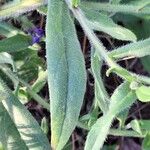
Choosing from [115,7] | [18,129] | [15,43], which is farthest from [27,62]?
[115,7]

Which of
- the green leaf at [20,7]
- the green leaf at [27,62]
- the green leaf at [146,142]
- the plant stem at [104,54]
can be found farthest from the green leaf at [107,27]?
the green leaf at [27,62]

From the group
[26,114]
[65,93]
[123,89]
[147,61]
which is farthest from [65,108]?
[147,61]

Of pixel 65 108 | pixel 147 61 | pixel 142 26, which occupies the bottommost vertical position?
pixel 147 61

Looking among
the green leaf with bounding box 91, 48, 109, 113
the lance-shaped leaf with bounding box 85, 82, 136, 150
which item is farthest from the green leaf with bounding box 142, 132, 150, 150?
the lance-shaped leaf with bounding box 85, 82, 136, 150

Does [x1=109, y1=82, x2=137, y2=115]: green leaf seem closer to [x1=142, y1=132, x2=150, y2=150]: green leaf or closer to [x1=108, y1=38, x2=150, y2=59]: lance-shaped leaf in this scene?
[x1=108, y1=38, x2=150, y2=59]: lance-shaped leaf

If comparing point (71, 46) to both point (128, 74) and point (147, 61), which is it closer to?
point (128, 74)

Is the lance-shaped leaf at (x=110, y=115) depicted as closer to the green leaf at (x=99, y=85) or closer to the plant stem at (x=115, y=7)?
the green leaf at (x=99, y=85)
